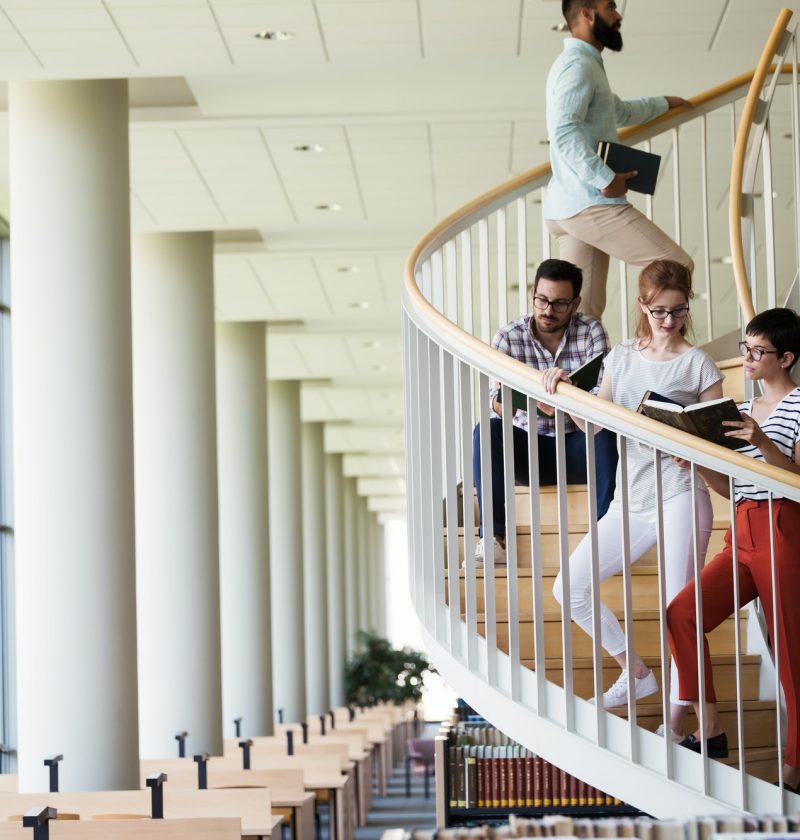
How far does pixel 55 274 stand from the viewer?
691 cm

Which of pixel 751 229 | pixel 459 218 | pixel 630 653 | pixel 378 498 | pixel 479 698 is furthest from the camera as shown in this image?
pixel 378 498

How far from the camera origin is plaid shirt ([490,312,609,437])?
A: 441 centimetres

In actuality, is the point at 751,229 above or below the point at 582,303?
above

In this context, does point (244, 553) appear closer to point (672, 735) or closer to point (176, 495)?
point (176, 495)

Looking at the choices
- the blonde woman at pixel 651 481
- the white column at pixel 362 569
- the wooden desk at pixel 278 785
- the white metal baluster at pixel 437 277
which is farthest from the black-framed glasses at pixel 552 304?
the white column at pixel 362 569

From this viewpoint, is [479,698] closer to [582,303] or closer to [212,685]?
[582,303]

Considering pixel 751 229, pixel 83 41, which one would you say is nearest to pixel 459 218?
pixel 751 229

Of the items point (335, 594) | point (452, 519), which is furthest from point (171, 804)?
Answer: point (335, 594)

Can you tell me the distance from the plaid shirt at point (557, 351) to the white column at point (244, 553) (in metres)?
8.25

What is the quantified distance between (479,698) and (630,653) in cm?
57

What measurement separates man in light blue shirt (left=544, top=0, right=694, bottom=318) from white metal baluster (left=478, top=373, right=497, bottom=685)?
4.14ft

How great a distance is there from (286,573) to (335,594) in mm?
6577

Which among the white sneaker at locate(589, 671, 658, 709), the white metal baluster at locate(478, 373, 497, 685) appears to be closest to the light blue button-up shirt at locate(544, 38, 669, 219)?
the white metal baluster at locate(478, 373, 497, 685)

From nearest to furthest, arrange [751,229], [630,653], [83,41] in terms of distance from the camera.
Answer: [630,653]
[751,229]
[83,41]
